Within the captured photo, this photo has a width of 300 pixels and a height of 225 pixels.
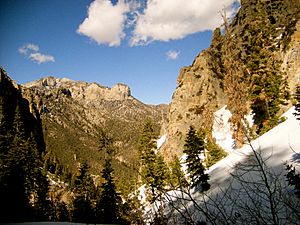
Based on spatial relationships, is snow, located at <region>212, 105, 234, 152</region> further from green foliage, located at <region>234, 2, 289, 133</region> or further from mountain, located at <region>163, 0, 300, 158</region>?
green foliage, located at <region>234, 2, 289, 133</region>

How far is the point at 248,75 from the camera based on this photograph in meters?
33.0

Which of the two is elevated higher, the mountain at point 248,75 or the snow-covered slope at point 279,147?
the mountain at point 248,75

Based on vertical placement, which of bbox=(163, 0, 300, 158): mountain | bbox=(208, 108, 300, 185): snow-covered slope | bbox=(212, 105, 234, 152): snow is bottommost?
bbox=(208, 108, 300, 185): snow-covered slope

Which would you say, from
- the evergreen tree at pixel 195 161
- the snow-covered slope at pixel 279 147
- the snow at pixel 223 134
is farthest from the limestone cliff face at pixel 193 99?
the snow-covered slope at pixel 279 147

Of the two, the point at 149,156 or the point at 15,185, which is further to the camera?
the point at 149,156

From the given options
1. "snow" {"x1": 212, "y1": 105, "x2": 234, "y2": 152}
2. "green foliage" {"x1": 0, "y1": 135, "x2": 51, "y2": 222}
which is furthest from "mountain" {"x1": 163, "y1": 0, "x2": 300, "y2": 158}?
"green foliage" {"x1": 0, "y1": 135, "x2": 51, "y2": 222}

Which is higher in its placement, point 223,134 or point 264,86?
point 264,86

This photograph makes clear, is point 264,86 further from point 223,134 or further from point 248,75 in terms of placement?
point 223,134

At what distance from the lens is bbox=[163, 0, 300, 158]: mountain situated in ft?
94.0

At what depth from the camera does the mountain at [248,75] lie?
94.0 ft

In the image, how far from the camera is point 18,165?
33.1 meters

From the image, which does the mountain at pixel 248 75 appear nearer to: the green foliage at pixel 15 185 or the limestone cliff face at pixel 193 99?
the limestone cliff face at pixel 193 99

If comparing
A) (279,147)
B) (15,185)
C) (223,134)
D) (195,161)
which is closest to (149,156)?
(195,161)

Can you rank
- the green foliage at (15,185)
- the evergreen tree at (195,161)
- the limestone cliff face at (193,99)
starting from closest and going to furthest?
the evergreen tree at (195,161)
the green foliage at (15,185)
the limestone cliff face at (193,99)
